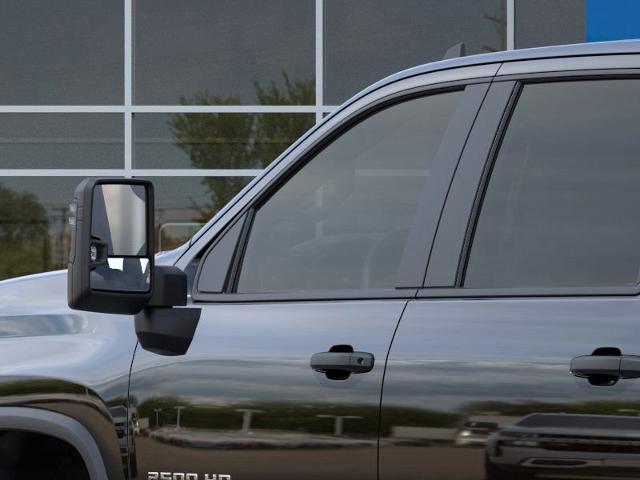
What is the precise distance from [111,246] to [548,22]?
9.50 meters

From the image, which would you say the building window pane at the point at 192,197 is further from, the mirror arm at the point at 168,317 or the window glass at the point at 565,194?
the window glass at the point at 565,194

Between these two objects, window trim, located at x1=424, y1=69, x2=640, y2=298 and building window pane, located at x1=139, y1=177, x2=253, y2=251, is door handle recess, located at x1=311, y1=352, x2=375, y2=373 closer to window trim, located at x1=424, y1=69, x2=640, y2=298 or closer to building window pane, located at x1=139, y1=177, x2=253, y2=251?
window trim, located at x1=424, y1=69, x2=640, y2=298

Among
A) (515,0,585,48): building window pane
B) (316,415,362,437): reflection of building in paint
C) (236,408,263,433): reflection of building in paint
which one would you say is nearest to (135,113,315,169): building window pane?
(515,0,585,48): building window pane

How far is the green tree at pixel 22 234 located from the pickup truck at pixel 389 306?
9153mm

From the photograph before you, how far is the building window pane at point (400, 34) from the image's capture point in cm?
1180

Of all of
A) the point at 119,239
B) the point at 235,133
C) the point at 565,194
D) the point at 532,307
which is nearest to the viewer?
the point at 532,307

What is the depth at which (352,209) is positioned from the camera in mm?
3057

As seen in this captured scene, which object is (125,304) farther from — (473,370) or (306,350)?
(473,370)

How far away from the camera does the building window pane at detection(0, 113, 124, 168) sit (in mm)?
12359

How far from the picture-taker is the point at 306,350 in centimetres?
290

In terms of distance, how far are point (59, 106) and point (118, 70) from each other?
2.10ft

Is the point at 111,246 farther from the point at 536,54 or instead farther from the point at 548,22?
the point at 548,22

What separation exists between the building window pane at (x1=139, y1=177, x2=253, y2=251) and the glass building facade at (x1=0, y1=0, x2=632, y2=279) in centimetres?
1

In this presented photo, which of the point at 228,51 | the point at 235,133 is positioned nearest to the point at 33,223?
the point at 235,133
